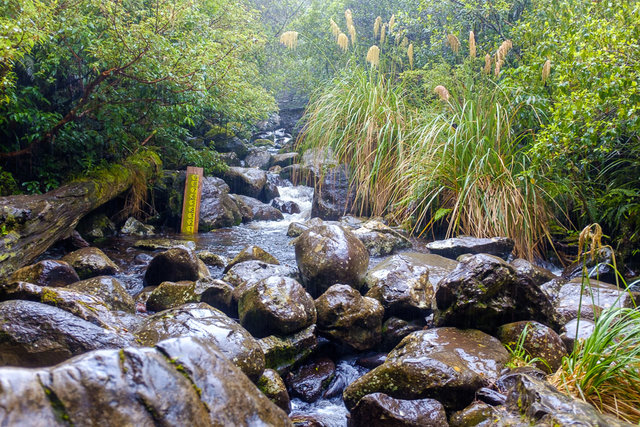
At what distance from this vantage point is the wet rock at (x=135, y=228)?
Answer: 23.5 ft

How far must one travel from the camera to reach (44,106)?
562 centimetres

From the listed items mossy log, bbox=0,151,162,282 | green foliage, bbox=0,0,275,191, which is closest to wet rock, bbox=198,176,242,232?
mossy log, bbox=0,151,162,282

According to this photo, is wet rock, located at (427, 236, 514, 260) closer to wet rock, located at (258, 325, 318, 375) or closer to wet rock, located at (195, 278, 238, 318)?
wet rock, located at (258, 325, 318, 375)

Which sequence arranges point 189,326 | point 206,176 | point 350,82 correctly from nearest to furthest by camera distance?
point 189,326 → point 350,82 → point 206,176

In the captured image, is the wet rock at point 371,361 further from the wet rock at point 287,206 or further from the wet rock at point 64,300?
the wet rock at point 287,206

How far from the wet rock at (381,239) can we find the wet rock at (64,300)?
383 cm

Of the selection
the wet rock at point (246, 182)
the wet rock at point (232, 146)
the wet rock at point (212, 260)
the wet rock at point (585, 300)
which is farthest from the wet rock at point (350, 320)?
the wet rock at point (232, 146)

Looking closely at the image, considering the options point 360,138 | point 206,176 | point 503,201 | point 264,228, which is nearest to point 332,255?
point 503,201

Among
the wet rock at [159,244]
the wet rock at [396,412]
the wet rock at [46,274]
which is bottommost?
the wet rock at [159,244]

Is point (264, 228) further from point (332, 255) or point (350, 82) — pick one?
point (332, 255)

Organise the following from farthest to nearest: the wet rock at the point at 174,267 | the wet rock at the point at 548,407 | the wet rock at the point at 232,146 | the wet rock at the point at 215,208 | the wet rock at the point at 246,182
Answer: the wet rock at the point at 232,146
the wet rock at the point at 246,182
the wet rock at the point at 215,208
the wet rock at the point at 174,267
the wet rock at the point at 548,407

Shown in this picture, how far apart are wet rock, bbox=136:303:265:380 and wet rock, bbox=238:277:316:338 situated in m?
0.42

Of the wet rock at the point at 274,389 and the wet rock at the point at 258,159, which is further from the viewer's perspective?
the wet rock at the point at 258,159

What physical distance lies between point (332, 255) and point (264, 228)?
4.43 m
